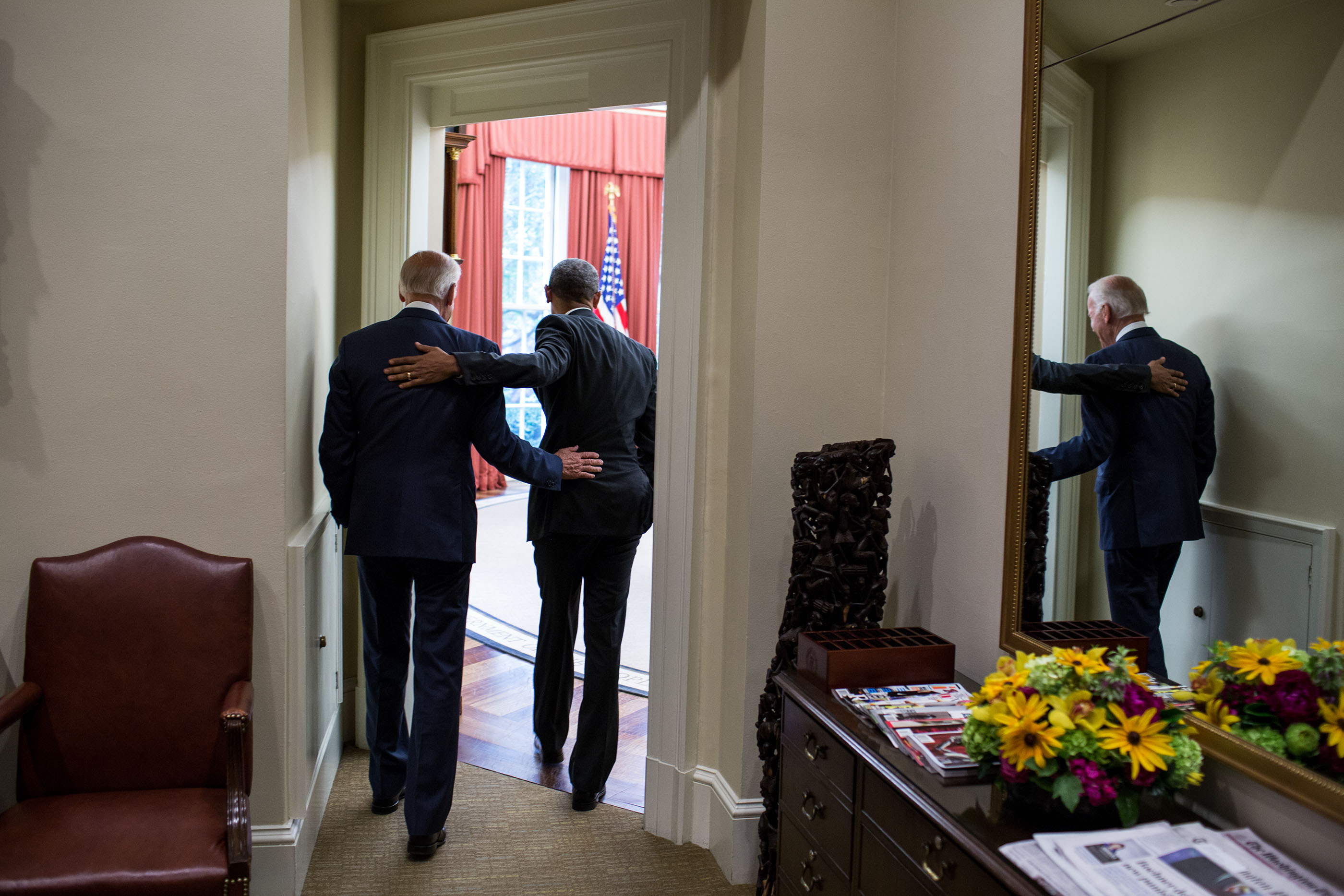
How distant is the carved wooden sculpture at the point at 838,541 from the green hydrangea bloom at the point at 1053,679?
78cm

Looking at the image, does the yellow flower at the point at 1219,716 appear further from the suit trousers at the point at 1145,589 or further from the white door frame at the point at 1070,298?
the white door frame at the point at 1070,298

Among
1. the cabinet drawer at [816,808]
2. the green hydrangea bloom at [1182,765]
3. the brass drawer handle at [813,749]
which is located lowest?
the cabinet drawer at [816,808]

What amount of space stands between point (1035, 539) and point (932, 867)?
0.73 m

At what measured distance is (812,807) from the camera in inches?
79.5

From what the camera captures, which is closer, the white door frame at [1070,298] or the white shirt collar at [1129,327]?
the white shirt collar at [1129,327]

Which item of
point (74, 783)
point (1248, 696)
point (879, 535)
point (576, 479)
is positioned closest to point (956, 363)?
point (879, 535)

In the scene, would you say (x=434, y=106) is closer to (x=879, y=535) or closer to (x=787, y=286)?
(x=787, y=286)

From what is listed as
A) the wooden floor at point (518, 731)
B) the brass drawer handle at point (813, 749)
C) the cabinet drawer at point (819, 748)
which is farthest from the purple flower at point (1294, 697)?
the wooden floor at point (518, 731)

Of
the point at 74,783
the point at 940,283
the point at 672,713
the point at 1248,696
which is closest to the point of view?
the point at 1248,696

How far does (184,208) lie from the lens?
2.42m

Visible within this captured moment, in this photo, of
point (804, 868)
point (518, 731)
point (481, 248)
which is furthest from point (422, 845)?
point (481, 248)

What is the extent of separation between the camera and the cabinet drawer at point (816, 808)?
1.86 metres

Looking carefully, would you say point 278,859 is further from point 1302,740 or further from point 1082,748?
point 1302,740

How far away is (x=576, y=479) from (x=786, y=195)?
1.13 metres
